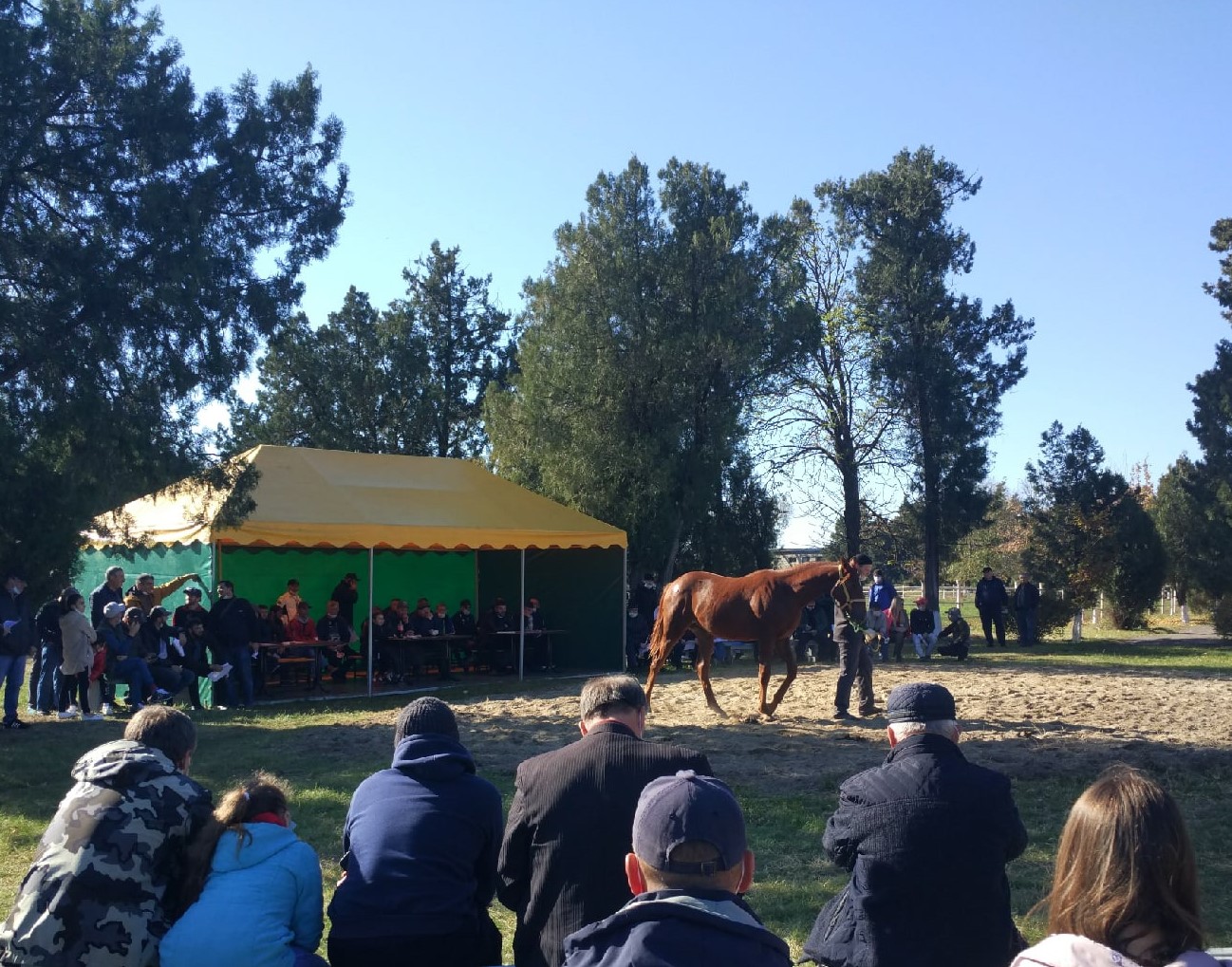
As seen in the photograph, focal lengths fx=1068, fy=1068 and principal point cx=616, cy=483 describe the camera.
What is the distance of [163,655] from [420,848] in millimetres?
11161

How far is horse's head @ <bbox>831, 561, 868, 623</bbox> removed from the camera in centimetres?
1109

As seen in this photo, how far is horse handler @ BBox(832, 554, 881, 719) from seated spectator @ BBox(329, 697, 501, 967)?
7872mm

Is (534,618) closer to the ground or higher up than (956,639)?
higher up

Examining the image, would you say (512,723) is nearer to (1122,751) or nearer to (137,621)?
(137,621)

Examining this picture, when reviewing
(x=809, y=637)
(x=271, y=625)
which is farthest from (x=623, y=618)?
(x=271, y=625)

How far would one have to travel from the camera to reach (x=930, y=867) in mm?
3092

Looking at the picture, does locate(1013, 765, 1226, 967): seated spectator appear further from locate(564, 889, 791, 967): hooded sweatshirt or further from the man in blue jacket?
the man in blue jacket

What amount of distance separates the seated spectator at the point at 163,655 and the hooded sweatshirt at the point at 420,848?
10634 millimetres

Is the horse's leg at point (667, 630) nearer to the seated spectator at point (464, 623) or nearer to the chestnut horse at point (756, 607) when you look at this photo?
the chestnut horse at point (756, 607)

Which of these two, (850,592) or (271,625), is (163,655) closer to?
(271,625)

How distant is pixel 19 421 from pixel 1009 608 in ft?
63.3

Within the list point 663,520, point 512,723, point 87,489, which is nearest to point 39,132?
point 87,489

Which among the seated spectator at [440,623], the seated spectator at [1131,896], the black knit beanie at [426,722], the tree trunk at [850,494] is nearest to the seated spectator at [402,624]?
the seated spectator at [440,623]

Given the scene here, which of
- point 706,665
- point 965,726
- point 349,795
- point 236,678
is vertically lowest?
point 349,795
